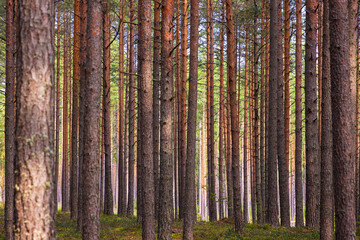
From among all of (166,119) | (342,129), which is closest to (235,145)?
(166,119)

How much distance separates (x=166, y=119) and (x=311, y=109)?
177 inches

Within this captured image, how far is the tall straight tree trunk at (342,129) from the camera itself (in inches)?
235

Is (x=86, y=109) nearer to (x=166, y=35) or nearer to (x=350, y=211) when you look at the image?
(x=166, y=35)

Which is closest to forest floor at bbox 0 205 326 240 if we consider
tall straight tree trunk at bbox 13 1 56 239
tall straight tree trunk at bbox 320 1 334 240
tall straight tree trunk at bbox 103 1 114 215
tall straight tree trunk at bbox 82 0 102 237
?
tall straight tree trunk at bbox 320 1 334 240

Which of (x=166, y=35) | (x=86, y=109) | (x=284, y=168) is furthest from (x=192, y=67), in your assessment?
(x=284, y=168)

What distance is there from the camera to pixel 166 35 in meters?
9.27

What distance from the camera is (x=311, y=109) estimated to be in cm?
1067

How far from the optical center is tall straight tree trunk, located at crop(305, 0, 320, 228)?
34.4 feet

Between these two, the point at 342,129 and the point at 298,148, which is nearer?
the point at 342,129

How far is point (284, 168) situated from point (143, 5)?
26.5 feet

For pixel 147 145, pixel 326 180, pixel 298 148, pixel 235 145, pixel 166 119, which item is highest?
pixel 166 119

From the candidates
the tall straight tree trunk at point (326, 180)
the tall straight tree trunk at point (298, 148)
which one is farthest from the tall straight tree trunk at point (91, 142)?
the tall straight tree trunk at point (298, 148)

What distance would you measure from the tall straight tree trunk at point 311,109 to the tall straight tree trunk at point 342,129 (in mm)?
4228

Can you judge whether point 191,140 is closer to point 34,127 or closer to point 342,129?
point 342,129
